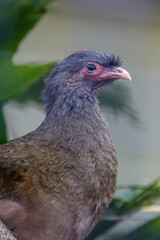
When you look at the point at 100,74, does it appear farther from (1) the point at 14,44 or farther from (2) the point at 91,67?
(1) the point at 14,44

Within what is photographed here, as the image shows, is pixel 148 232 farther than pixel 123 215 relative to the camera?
No

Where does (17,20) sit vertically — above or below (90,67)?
above

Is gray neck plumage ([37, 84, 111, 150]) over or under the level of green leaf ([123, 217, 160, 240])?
over

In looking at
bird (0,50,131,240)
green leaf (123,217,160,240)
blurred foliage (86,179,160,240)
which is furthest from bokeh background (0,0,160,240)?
bird (0,50,131,240)

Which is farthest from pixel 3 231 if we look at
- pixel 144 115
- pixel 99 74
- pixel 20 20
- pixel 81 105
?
pixel 144 115

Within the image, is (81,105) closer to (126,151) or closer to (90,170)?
(90,170)

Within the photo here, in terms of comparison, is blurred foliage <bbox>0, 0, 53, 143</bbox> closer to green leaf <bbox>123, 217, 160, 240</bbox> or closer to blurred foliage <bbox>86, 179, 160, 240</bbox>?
blurred foliage <bbox>86, 179, 160, 240</bbox>

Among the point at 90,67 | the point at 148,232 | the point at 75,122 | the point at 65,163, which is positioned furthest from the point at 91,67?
the point at 148,232

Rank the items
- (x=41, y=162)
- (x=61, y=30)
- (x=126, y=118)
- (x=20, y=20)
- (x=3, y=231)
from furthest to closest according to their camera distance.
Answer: (x=61, y=30) < (x=126, y=118) < (x=20, y=20) < (x=41, y=162) < (x=3, y=231)
